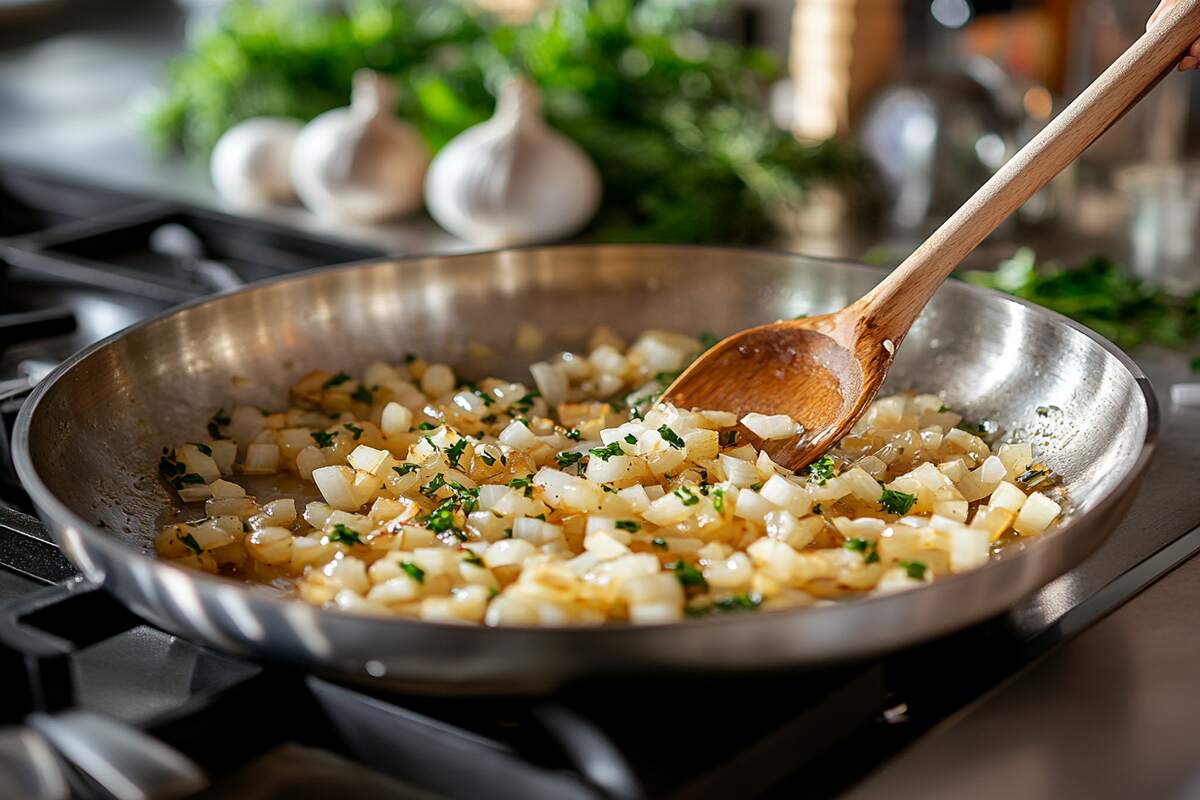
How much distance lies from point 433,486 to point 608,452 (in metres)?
0.14

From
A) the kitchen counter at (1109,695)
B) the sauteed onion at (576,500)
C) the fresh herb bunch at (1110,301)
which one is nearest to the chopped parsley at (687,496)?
the sauteed onion at (576,500)

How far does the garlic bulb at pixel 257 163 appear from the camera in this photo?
6.46 feet

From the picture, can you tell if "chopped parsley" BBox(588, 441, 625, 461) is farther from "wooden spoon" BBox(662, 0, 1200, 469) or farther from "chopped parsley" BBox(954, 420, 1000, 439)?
"chopped parsley" BBox(954, 420, 1000, 439)

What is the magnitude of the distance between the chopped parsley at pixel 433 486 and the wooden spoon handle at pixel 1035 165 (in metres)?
0.36

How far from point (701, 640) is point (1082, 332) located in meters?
0.53

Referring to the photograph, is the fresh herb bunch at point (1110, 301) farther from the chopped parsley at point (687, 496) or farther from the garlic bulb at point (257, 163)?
the garlic bulb at point (257, 163)

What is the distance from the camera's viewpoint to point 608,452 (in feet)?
3.10

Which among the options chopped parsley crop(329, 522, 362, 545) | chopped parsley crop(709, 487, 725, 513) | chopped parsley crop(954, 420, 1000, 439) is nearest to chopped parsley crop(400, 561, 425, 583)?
chopped parsley crop(329, 522, 362, 545)

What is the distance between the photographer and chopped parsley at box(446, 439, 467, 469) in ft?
3.25

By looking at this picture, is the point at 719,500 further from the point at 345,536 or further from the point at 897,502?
the point at 345,536

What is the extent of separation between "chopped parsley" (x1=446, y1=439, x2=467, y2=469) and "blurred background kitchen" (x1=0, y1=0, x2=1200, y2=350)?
0.63 meters

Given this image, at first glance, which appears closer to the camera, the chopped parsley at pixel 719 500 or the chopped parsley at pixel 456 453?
the chopped parsley at pixel 719 500

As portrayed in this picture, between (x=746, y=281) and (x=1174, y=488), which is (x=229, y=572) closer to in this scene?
(x=746, y=281)

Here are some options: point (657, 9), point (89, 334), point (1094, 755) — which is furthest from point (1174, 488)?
point (657, 9)
